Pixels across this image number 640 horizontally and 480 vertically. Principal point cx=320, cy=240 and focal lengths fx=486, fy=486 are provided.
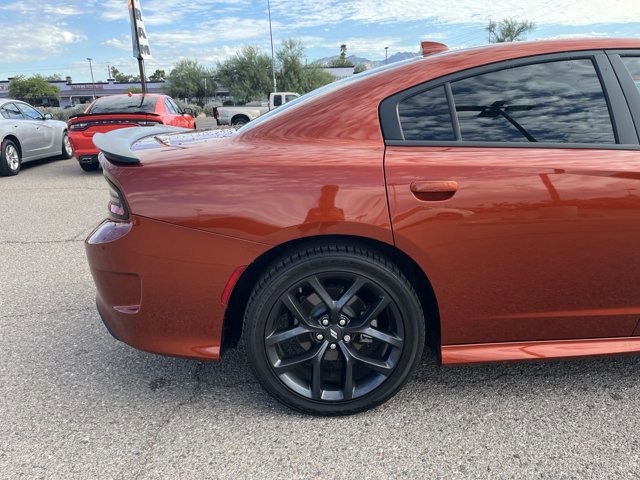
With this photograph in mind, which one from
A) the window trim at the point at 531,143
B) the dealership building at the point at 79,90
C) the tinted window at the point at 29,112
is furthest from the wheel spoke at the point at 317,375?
the dealership building at the point at 79,90

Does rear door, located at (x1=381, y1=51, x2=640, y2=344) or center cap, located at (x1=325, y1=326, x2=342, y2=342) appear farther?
center cap, located at (x1=325, y1=326, x2=342, y2=342)

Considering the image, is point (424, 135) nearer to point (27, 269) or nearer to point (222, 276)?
point (222, 276)

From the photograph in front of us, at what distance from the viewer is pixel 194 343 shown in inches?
84.4

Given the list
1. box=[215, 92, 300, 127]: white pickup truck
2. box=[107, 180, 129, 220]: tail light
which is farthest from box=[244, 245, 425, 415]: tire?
box=[215, 92, 300, 127]: white pickup truck

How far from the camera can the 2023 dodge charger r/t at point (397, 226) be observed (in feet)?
6.46

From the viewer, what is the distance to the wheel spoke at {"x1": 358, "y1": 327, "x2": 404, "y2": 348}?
83.4 inches

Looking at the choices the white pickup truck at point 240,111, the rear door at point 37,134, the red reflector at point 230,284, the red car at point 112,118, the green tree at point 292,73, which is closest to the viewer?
the red reflector at point 230,284

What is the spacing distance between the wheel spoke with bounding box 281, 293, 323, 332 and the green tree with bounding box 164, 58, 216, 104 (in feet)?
181

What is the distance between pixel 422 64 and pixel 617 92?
0.85m

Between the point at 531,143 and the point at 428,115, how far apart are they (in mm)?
452

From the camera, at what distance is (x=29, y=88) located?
65.5 m

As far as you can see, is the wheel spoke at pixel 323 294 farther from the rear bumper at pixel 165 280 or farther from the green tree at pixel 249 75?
the green tree at pixel 249 75

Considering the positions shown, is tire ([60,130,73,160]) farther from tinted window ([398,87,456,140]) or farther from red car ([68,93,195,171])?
tinted window ([398,87,456,140])

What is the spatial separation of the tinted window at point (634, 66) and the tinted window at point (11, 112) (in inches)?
389
